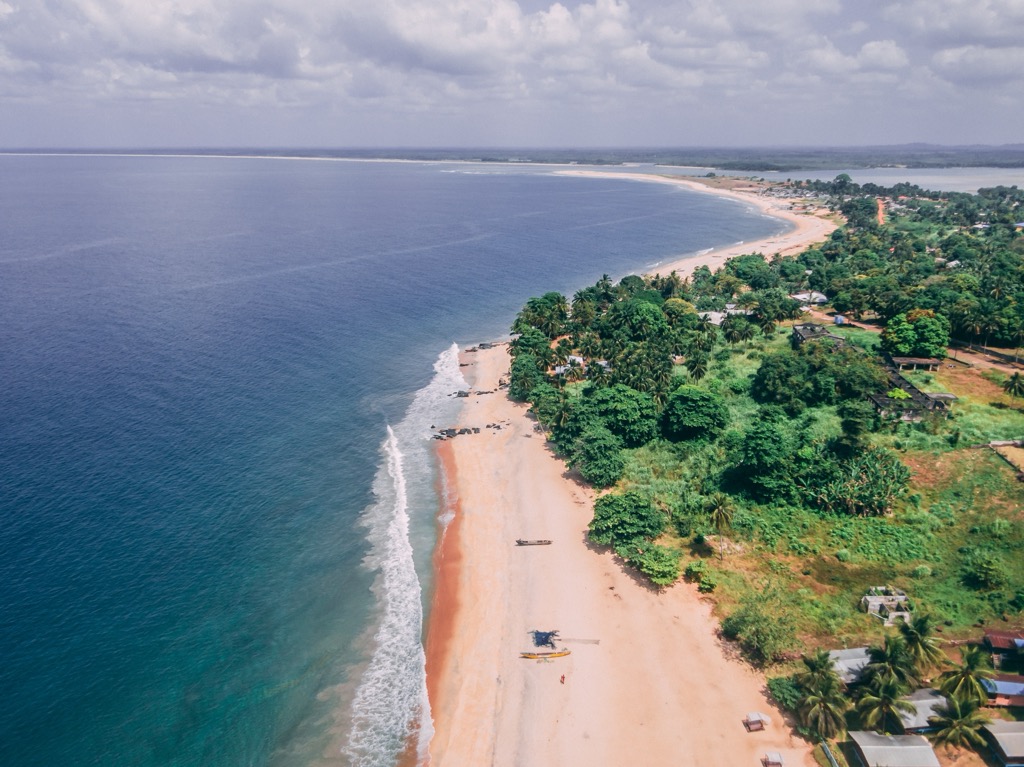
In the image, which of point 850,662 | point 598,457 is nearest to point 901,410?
point 598,457

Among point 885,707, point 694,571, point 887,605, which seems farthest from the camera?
point 694,571

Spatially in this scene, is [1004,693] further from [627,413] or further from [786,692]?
[627,413]

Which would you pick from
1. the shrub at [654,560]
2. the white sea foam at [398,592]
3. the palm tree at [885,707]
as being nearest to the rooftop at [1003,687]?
the palm tree at [885,707]

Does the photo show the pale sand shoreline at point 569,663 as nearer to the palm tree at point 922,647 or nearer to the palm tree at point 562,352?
the palm tree at point 922,647

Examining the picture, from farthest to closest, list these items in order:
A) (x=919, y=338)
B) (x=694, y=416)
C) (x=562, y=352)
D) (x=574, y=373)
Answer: (x=562, y=352) < (x=574, y=373) < (x=919, y=338) < (x=694, y=416)

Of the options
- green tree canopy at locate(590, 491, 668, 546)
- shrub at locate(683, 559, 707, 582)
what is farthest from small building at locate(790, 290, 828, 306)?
shrub at locate(683, 559, 707, 582)

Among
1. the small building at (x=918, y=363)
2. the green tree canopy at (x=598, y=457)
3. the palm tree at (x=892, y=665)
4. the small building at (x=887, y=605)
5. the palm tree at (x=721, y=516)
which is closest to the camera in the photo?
the palm tree at (x=892, y=665)

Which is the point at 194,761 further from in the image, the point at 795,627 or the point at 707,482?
the point at 707,482
